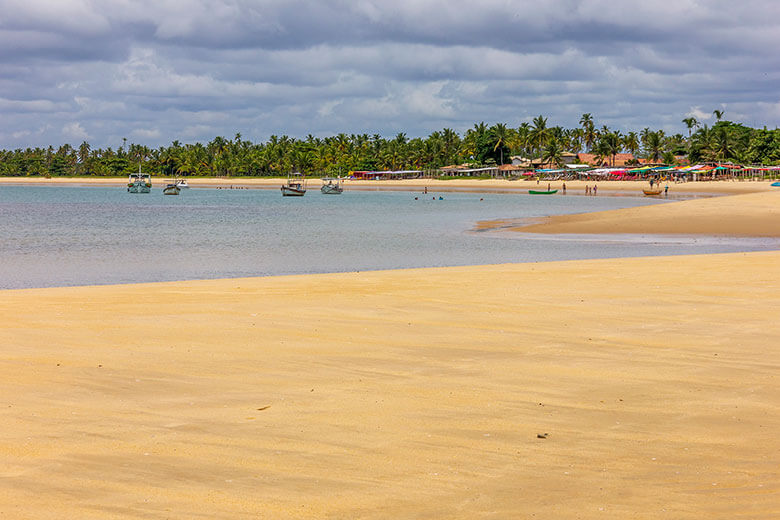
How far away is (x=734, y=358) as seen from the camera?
10109 mm

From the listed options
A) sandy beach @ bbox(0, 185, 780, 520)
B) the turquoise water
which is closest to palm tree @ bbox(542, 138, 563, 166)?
the turquoise water

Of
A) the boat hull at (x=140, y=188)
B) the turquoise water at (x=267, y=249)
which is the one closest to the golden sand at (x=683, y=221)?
the turquoise water at (x=267, y=249)

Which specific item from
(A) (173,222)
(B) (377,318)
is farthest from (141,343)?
(A) (173,222)

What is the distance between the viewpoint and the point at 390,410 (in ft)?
25.5

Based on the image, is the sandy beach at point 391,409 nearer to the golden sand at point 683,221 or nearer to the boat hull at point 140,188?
the golden sand at point 683,221

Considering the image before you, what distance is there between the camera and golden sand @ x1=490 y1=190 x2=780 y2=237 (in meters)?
45.2

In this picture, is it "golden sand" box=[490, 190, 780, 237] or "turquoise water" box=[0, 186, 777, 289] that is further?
"golden sand" box=[490, 190, 780, 237]

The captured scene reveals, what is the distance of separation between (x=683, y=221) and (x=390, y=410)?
45.8 m

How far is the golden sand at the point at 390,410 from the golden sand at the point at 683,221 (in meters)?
32.2

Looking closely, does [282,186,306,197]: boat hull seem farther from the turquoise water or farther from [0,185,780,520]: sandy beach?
[0,185,780,520]: sandy beach

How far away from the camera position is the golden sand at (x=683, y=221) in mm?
45219

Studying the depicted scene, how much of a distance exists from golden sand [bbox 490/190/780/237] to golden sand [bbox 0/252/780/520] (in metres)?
32.2

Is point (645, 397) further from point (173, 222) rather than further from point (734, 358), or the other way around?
point (173, 222)

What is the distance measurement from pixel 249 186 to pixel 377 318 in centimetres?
18958
